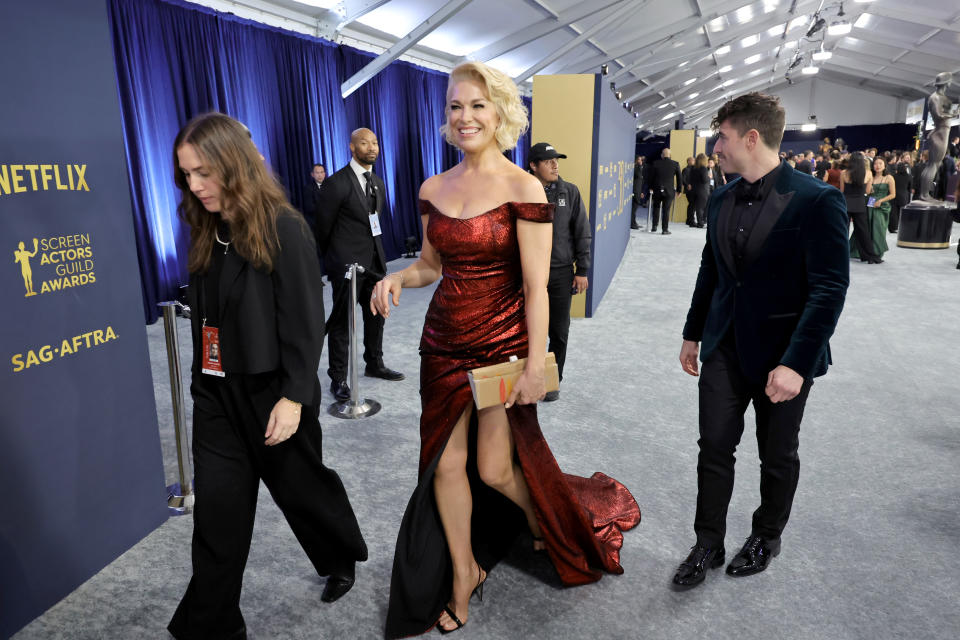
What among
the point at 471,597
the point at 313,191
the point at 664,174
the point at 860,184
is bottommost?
the point at 471,597

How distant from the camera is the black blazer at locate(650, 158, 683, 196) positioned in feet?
42.3

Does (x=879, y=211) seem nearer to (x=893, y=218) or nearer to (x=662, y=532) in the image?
(x=893, y=218)

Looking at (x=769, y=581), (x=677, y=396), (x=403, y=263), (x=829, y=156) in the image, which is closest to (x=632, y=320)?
(x=677, y=396)

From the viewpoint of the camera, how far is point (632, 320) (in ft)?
20.6

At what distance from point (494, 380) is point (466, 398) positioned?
6.2 inches

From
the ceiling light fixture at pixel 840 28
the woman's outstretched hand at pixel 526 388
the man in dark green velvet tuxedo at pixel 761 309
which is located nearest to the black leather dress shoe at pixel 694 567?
the man in dark green velvet tuxedo at pixel 761 309

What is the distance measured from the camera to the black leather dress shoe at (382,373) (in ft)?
14.6

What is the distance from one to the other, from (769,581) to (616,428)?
4.64ft

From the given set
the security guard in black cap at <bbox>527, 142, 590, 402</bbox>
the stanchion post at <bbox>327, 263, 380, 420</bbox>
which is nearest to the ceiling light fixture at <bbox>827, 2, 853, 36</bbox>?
the security guard in black cap at <bbox>527, 142, 590, 402</bbox>

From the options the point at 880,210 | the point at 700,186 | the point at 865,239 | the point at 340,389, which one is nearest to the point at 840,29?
the point at 700,186

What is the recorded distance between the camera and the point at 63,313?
2.10 meters

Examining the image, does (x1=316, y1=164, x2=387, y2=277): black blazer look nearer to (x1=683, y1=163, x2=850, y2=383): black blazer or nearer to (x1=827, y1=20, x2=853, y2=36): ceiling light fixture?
(x1=683, y1=163, x2=850, y2=383): black blazer

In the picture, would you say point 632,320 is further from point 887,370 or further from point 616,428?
point 616,428

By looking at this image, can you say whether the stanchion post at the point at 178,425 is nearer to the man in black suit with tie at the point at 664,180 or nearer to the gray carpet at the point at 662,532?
the gray carpet at the point at 662,532
